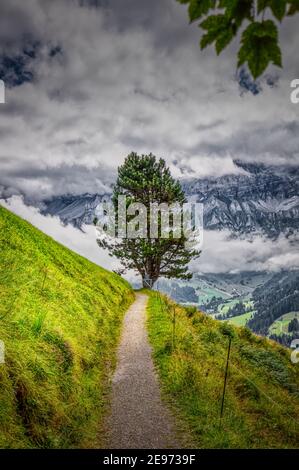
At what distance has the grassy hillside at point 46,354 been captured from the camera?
6395mm

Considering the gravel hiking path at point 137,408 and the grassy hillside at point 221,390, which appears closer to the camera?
the gravel hiking path at point 137,408

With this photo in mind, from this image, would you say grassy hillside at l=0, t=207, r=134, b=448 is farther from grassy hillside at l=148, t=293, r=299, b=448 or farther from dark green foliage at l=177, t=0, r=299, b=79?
dark green foliage at l=177, t=0, r=299, b=79

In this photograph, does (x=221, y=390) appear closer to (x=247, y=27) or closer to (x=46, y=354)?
(x=46, y=354)

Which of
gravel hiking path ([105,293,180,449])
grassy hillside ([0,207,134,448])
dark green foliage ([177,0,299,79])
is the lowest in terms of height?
gravel hiking path ([105,293,180,449])

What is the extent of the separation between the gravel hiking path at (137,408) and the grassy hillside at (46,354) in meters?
0.47

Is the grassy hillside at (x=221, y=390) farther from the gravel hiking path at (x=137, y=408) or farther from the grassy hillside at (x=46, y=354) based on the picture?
the grassy hillside at (x=46, y=354)

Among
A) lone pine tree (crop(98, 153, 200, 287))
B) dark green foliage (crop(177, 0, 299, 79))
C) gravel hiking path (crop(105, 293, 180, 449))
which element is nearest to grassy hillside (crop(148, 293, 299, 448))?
gravel hiking path (crop(105, 293, 180, 449))

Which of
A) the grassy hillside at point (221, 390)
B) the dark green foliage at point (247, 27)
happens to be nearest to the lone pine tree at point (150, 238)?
the grassy hillside at point (221, 390)

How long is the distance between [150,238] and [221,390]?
30.9 m

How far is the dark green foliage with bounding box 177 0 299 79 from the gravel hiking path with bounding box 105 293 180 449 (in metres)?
7.83

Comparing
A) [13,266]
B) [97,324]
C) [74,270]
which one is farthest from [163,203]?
[13,266]

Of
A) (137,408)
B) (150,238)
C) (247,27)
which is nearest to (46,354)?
(137,408)

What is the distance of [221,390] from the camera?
32.6 ft

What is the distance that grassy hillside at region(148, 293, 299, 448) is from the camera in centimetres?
770
